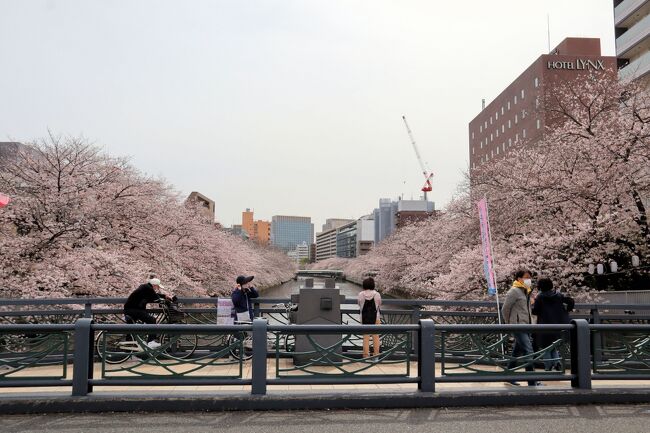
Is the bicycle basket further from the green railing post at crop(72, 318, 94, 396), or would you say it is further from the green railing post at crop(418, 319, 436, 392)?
the green railing post at crop(418, 319, 436, 392)

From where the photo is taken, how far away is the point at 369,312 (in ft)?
28.8

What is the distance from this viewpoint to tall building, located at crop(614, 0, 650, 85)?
111 feet

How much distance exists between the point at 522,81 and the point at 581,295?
5927 centimetres

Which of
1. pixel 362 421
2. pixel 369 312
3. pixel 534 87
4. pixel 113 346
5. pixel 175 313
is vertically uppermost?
pixel 534 87

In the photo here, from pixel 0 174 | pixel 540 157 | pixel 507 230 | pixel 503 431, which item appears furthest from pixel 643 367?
pixel 0 174

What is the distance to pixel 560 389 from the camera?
20.6 feet

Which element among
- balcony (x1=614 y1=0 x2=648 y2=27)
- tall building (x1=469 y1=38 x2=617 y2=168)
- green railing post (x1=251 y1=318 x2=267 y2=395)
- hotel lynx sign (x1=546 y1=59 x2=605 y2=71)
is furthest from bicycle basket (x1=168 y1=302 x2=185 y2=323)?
hotel lynx sign (x1=546 y1=59 x2=605 y2=71)

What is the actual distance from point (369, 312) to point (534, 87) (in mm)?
63406

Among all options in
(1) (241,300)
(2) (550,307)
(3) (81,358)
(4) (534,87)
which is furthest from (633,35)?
(3) (81,358)

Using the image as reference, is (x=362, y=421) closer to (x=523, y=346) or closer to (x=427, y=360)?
(x=427, y=360)

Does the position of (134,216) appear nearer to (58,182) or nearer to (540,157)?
(58,182)

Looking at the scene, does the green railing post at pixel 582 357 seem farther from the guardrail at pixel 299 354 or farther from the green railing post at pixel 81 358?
the green railing post at pixel 81 358

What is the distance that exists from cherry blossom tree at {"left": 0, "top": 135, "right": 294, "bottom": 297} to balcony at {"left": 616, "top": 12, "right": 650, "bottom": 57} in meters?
37.5

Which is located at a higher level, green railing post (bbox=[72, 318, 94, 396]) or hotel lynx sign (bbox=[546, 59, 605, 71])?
hotel lynx sign (bbox=[546, 59, 605, 71])
